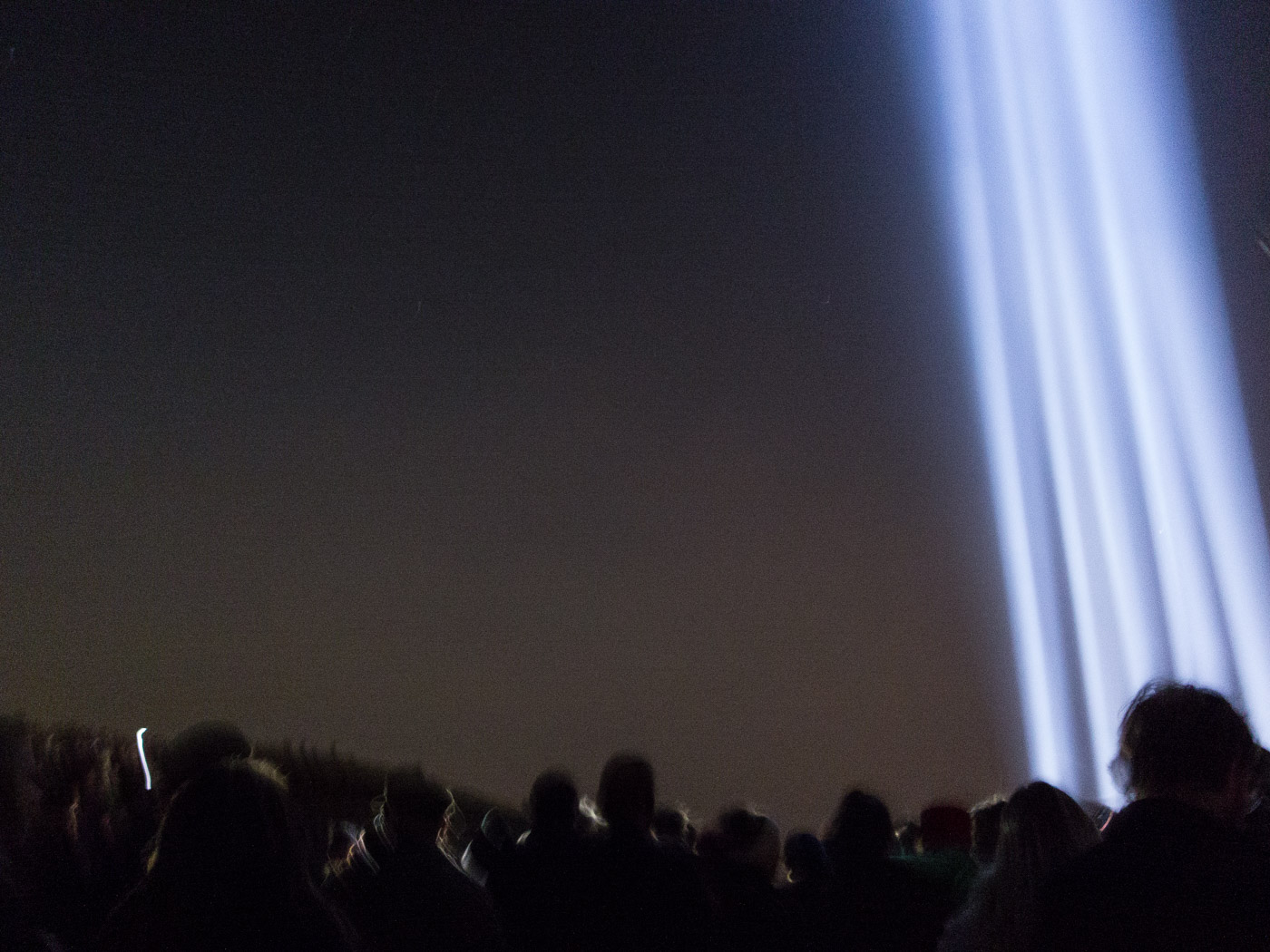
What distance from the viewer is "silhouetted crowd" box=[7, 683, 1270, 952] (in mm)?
1767

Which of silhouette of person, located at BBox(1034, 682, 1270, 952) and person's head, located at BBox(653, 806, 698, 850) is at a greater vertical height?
silhouette of person, located at BBox(1034, 682, 1270, 952)

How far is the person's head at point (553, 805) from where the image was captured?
10.4 feet

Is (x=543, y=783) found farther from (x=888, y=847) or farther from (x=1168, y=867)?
(x=1168, y=867)

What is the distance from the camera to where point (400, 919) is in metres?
2.82

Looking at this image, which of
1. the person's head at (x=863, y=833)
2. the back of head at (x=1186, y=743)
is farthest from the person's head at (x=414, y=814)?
the back of head at (x=1186, y=743)

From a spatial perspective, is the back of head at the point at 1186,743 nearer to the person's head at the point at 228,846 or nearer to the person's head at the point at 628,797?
the person's head at the point at 628,797

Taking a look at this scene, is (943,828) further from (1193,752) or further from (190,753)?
(190,753)

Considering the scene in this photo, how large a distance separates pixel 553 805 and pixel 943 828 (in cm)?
171

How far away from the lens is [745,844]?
3.49 meters

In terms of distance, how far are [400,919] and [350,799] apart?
14.4 ft

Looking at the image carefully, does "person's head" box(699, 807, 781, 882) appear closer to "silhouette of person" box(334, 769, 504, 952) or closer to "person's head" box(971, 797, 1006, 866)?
"person's head" box(971, 797, 1006, 866)

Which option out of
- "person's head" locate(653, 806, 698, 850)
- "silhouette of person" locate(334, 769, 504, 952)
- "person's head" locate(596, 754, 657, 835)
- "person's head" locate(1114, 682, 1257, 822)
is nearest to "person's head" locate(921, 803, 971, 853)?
"person's head" locate(653, 806, 698, 850)

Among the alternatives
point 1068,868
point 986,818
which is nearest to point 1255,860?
point 1068,868

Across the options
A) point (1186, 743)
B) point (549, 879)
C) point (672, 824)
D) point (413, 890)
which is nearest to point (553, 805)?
point (549, 879)
